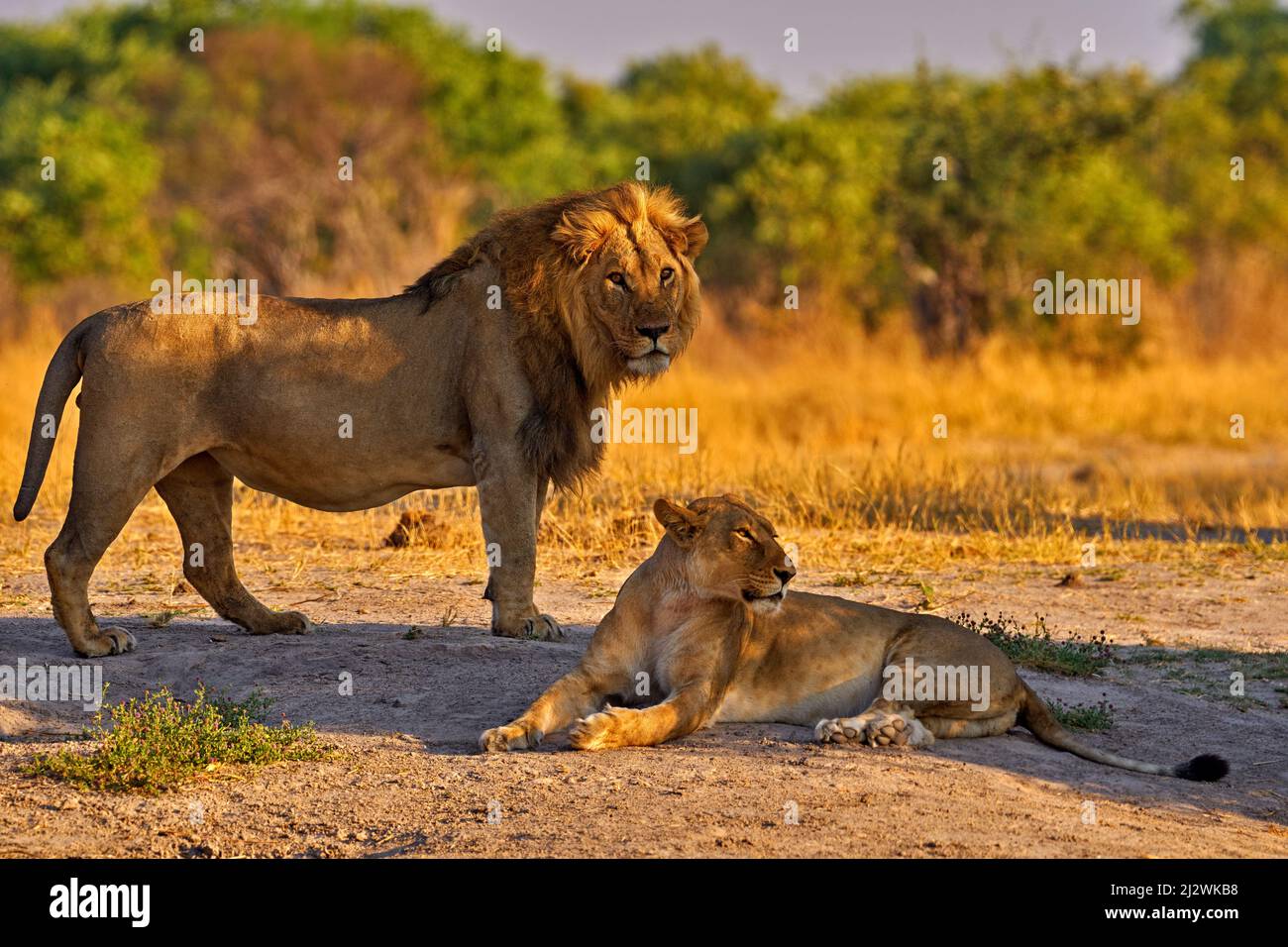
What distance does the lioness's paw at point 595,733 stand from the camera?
5430 millimetres

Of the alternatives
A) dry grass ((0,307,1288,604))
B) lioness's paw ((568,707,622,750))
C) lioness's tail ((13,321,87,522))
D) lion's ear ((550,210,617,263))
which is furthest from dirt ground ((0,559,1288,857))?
dry grass ((0,307,1288,604))

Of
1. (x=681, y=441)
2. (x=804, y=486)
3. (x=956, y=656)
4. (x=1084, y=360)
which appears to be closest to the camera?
(x=956, y=656)

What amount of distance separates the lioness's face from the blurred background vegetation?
28.5ft

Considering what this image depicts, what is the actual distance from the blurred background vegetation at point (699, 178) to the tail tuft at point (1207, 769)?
10.9m

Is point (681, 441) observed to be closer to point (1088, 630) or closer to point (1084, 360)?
point (1088, 630)

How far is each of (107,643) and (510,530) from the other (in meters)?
1.55

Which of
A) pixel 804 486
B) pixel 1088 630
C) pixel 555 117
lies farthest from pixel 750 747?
pixel 555 117

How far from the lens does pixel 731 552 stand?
5.66 m

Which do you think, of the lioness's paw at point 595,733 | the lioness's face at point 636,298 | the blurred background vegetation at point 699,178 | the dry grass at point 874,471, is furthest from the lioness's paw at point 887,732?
the blurred background vegetation at point 699,178

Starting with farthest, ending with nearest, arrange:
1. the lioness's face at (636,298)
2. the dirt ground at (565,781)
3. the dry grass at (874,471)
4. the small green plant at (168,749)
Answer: the dry grass at (874,471) < the lioness's face at (636,298) < the small green plant at (168,749) < the dirt ground at (565,781)

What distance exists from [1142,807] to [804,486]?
542 centimetres

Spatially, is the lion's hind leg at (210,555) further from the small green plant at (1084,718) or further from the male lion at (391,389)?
the small green plant at (1084,718)

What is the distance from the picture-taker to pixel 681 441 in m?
12.8

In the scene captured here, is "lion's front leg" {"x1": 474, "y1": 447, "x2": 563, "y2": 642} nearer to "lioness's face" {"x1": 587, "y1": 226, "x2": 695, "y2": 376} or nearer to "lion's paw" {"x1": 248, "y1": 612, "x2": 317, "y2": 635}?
"lioness's face" {"x1": 587, "y1": 226, "x2": 695, "y2": 376}
